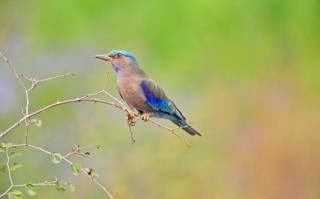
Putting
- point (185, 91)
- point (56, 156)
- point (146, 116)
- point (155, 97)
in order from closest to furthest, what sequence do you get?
point (56, 156)
point (146, 116)
point (155, 97)
point (185, 91)

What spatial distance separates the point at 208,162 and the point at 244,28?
6.20 metres

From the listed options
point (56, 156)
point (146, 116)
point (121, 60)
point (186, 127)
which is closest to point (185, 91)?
point (186, 127)

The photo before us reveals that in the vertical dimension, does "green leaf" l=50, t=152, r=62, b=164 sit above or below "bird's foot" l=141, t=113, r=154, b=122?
below

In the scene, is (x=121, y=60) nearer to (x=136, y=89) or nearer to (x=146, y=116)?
(x=136, y=89)

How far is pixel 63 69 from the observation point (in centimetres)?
1368

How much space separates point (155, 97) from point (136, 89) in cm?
11

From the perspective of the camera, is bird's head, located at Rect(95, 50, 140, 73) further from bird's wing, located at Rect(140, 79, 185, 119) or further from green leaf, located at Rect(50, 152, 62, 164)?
green leaf, located at Rect(50, 152, 62, 164)

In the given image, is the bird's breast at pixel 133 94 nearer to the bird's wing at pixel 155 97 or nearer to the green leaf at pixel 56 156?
Answer: the bird's wing at pixel 155 97

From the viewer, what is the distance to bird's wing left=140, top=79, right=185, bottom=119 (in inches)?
273

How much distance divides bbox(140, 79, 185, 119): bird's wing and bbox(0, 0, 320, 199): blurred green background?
12.9ft

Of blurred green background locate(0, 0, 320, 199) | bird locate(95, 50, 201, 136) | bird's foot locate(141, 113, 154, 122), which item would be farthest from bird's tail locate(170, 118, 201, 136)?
blurred green background locate(0, 0, 320, 199)

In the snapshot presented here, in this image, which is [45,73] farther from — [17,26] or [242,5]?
[242,5]

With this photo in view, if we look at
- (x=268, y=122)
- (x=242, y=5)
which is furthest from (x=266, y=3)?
(x=268, y=122)

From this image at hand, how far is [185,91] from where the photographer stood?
15.5m
